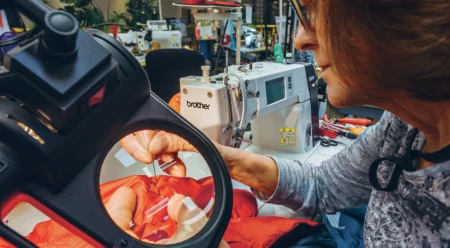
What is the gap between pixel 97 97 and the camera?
1.19 feet

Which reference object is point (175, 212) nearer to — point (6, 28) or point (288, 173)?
point (288, 173)

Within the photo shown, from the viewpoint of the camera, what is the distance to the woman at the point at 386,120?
1.33ft

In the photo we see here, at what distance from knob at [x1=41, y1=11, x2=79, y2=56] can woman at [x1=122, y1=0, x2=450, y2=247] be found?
24cm

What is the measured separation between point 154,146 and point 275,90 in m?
0.68

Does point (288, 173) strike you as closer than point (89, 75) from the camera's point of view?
No

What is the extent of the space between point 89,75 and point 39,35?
56mm

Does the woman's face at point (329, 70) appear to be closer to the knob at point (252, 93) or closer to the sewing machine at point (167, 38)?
the knob at point (252, 93)

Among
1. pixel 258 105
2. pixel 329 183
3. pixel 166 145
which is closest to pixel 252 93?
pixel 258 105

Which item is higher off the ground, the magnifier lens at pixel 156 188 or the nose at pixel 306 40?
the nose at pixel 306 40

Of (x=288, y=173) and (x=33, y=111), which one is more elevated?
(x=33, y=111)

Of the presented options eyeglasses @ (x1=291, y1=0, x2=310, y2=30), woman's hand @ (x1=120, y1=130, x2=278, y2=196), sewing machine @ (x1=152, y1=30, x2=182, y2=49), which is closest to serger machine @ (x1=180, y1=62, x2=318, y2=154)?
woman's hand @ (x1=120, y1=130, x2=278, y2=196)

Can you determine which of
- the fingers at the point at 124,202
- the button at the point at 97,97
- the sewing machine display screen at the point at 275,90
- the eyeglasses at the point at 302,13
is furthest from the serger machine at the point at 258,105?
the button at the point at 97,97

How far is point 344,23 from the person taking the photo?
43 cm

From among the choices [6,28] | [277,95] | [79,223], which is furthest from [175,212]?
[6,28]
